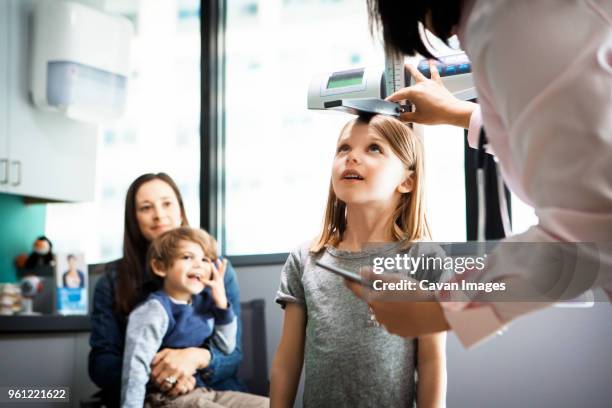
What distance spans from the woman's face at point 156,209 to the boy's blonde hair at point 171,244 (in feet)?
0.46

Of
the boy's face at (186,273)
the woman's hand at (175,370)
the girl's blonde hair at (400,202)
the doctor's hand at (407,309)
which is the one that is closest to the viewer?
the doctor's hand at (407,309)

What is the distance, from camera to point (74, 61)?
9.98 ft

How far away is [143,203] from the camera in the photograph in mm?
2408

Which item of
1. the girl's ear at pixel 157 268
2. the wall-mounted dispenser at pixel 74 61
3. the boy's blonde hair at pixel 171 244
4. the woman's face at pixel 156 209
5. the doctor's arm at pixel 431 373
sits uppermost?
the wall-mounted dispenser at pixel 74 61

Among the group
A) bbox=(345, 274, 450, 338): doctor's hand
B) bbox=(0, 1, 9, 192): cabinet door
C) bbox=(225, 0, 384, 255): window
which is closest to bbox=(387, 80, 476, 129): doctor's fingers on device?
bbox=(345, 274, 450, 338): doctor's hand

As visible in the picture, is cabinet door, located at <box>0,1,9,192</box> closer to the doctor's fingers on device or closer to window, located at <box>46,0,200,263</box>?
window, located at <box>46,0,200,263</box>

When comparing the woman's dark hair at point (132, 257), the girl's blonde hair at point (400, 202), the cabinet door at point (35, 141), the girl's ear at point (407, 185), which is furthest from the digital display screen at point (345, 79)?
the cabinet door at point (35, 141)

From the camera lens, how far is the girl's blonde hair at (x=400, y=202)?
1.65 m

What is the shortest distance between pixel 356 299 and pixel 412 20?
2.87 feet

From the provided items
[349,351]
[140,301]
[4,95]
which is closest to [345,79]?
[349,351]

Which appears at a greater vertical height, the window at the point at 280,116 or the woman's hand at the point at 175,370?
the window at the point at 280,116

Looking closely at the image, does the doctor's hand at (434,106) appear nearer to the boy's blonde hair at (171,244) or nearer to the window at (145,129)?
the boy's blonde hair at (171,244)

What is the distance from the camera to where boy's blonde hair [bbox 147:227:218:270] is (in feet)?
7.07

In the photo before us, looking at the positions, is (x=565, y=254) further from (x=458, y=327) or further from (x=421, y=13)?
(x=421, y=13)
